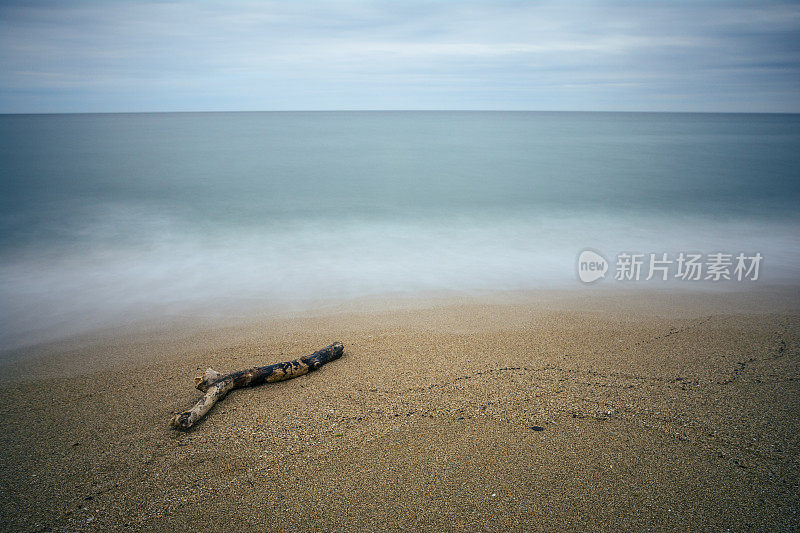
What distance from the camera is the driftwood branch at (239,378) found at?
325cm

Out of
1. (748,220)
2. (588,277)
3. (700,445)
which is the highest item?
(748,220)

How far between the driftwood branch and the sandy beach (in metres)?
0.09

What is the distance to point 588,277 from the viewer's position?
754 centimetres

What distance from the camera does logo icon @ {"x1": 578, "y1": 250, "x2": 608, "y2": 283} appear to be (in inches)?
297

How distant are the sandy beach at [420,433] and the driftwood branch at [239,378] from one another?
90mm

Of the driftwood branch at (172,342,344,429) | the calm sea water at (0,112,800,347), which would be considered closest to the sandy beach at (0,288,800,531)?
the driftwood branch at (172,342,344,429)

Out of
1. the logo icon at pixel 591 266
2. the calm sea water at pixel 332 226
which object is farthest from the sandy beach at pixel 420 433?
the logo icon at pixel 591 266

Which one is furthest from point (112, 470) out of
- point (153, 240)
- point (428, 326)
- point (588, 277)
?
point (153, 240)

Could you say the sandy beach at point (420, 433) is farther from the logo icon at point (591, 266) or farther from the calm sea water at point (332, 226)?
the logo icon at point (591, 266)

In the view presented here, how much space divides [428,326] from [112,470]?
3.31m

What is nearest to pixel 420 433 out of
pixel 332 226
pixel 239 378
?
pixel 239 378

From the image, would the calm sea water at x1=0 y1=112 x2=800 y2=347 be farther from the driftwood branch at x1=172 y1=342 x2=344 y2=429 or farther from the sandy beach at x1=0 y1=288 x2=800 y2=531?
the driftwood branch at x1=172 y1=342 x2=344 y2=429

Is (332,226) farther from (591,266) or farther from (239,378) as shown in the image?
(239,378)

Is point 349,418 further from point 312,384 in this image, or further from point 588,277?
point 588,277
